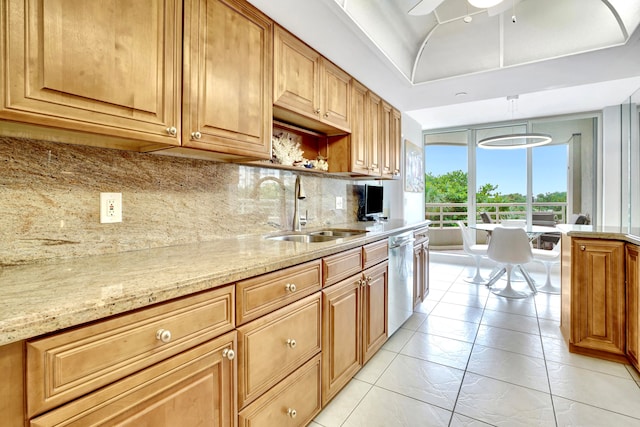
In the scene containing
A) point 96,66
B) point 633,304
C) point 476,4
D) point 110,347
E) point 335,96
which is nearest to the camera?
point 110,347

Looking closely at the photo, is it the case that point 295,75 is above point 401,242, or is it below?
above

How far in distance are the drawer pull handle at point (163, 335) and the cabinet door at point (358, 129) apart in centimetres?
200

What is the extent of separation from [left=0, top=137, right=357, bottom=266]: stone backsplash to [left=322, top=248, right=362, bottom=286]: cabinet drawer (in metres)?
0.66

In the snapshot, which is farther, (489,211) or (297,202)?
(489,211)

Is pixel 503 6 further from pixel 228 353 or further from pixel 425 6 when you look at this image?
pixel 228 353

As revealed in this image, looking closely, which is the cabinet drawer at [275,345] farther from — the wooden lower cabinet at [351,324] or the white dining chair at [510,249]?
the white dining chair at [510,249]

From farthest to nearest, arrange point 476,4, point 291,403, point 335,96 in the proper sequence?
point 335,96 < point 476,4 < point 291,403

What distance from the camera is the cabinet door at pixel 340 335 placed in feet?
5.36

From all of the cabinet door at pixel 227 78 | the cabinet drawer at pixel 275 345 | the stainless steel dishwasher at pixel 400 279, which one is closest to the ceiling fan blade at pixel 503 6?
the cabinet door at pixel 227 78

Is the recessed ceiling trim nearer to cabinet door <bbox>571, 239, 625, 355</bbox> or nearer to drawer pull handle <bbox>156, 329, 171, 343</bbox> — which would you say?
cabinet door <bbox>571, 239, 625, 355</bbox>

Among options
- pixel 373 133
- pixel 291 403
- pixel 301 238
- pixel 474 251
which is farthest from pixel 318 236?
pixel 474 251

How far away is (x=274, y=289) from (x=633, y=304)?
95.5 inches

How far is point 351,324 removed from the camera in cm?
187

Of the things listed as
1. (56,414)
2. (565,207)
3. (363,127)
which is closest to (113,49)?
(56,414)
